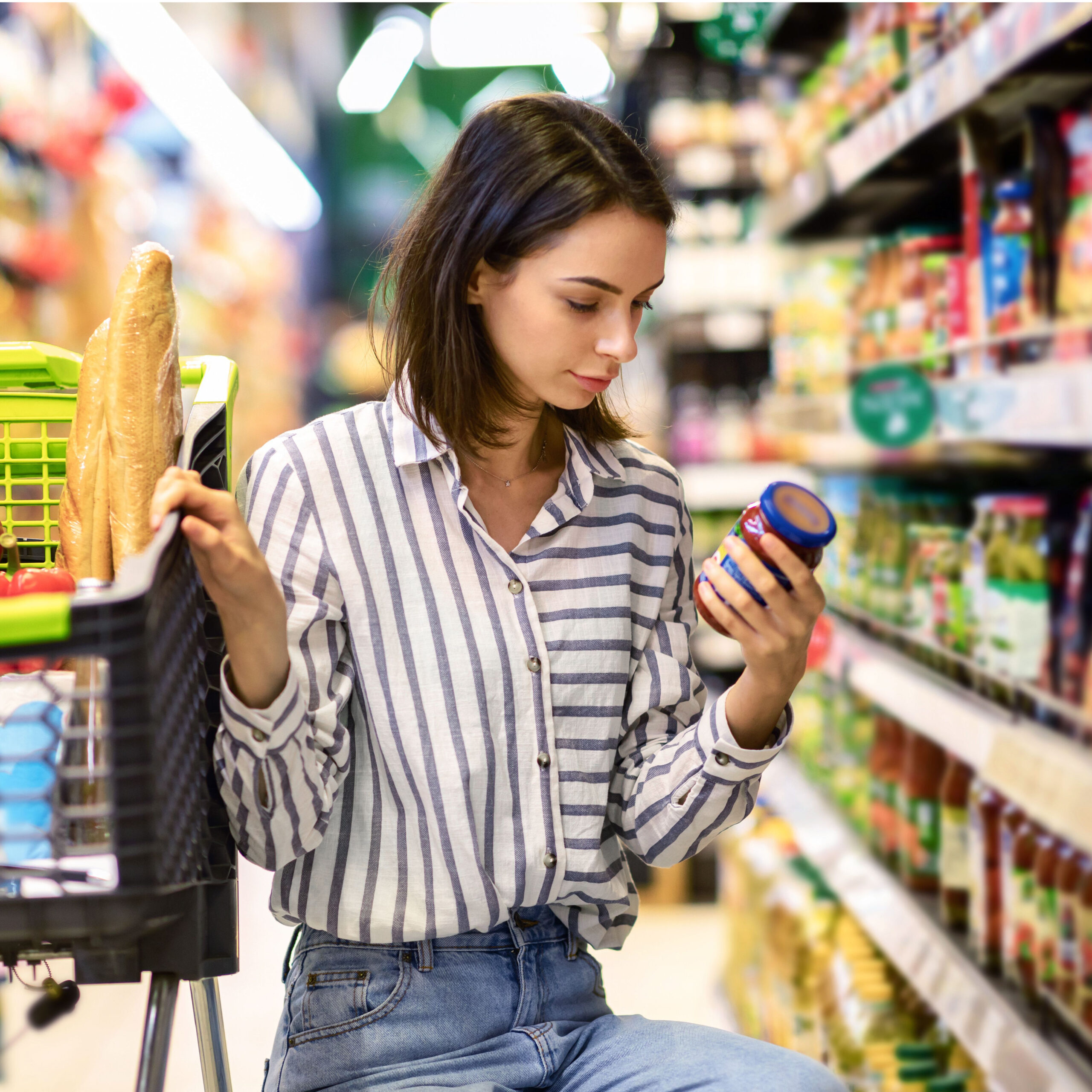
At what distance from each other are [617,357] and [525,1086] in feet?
2.41

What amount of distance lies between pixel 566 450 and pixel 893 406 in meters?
0.75

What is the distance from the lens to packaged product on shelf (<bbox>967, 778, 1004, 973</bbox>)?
5.97 ft

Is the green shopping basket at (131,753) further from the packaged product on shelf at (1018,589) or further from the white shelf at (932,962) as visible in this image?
the packaged product on shelf at (1018,589)

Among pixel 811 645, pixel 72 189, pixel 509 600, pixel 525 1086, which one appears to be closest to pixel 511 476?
pixel 509 600

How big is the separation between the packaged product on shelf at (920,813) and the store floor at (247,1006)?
89cm

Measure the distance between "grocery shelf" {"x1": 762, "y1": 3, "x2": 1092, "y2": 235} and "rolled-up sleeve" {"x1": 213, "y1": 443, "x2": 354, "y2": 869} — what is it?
98 centimetres

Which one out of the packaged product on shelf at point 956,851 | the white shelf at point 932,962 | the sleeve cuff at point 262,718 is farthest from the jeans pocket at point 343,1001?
the packaged product on shelf at point 956,851

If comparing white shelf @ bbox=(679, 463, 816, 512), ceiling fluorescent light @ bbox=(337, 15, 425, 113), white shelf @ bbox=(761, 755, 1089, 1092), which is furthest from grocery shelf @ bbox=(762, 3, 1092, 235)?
ceiling fluorescent light @ bbox=(337, 15, 425, 113)

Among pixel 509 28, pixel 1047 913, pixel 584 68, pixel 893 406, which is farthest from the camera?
pixel 509 28

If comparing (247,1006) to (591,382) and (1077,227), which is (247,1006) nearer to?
(591,382)

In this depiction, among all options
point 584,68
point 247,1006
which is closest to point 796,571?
point 247,1006

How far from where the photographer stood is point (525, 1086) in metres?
1.19

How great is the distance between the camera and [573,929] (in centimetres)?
131

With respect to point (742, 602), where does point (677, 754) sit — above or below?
below
